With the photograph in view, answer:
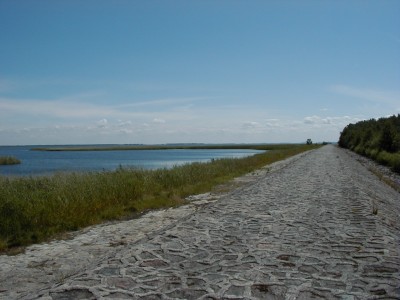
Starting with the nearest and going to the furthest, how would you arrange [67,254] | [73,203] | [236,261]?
[236,261] → [67,254] → [73,203]

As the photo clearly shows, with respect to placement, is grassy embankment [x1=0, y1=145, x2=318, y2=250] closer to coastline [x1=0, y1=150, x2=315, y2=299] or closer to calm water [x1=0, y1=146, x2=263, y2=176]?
coastline [x1=0, y1=150, x2=315, y2=299]

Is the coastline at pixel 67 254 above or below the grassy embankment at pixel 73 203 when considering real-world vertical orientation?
below

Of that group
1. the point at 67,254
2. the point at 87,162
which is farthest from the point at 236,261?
the point at 87,162

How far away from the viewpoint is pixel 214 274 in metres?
5.14

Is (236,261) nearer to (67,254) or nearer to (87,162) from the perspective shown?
(67,254)

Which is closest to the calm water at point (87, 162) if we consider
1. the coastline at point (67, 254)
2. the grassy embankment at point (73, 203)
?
the grassy embankment at point (73, 203)

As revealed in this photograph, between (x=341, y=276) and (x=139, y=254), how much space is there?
295 centimetres

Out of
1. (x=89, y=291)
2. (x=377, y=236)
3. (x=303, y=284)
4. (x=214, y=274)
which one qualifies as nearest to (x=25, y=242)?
(x=89, y=291)

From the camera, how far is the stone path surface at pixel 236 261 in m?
4.57

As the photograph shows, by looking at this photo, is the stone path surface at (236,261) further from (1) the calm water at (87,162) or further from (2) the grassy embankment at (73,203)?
(1) the calm water at (87,162)

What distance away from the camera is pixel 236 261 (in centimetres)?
569

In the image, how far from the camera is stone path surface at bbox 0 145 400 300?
4566 mm

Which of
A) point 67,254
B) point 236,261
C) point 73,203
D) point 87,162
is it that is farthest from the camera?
point 87,162

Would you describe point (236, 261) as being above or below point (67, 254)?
above
